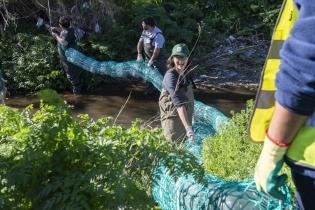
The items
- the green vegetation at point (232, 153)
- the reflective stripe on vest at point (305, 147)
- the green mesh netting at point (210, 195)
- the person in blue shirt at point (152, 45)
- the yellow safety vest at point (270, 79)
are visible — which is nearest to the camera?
the reflective stripe on vest at point (305, 147)

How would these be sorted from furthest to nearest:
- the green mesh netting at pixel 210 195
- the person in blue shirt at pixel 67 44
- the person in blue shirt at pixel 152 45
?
the person in blue shirt at pixel 67 44, the person in blue shirt at pixel 152 45, the green mesh netting at pixel 210 195

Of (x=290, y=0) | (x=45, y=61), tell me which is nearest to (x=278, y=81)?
(x=290, y=0)

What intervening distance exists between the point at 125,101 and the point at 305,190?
9189mm

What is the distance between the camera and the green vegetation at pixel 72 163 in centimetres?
230

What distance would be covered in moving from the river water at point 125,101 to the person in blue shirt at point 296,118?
791 cm

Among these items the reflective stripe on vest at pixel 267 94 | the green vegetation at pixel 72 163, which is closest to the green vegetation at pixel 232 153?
the green vegetation at pixel 72 163

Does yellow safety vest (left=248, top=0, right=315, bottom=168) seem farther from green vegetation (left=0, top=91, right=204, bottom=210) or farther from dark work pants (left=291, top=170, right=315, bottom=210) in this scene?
green vegetation (left=0, top=91, right=204, bottom=210)

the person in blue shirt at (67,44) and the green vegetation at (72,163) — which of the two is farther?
the person in blue shirt at (67,44)

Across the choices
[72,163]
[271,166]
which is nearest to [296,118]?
[271,166]

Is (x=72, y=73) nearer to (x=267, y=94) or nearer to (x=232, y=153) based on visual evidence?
(x=232, y=153)

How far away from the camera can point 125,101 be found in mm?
10750

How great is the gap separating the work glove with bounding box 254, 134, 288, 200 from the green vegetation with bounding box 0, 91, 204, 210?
781mm

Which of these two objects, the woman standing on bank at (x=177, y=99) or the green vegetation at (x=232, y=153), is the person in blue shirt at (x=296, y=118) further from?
the woman standing on bank at (x=177, y=99)

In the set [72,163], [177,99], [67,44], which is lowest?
[67,44]
